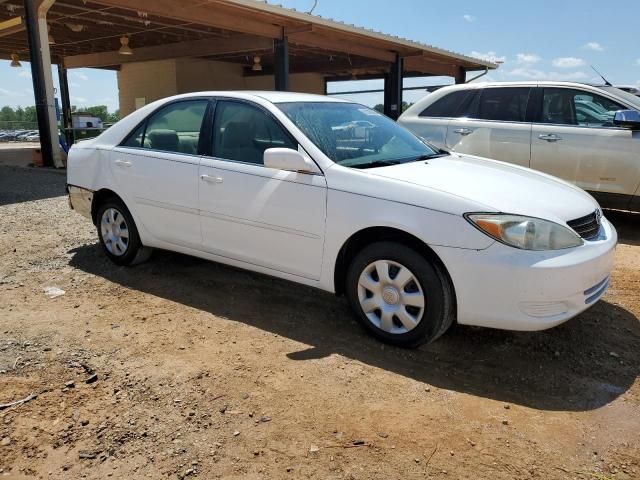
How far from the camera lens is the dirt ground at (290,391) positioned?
2.35 meters

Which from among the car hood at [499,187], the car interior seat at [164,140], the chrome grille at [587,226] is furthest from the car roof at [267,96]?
the chrome grille at [587,226]

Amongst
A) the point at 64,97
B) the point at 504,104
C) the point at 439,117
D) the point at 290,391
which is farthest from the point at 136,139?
the point at 64,97

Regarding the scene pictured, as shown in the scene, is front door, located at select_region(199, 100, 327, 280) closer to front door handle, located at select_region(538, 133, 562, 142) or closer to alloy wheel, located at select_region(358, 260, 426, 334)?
alloy wheel, located at select_region(358, 260, 426, 334)

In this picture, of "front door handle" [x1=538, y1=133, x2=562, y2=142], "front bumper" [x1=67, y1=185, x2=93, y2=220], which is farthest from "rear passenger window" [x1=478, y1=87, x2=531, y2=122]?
"front bumper" [x1=67, y1=185, x2=93, y2=220]

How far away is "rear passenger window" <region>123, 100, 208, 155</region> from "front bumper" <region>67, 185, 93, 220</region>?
0.68 metres

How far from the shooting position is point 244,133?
13.3 ft

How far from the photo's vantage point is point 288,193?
11.9 feet

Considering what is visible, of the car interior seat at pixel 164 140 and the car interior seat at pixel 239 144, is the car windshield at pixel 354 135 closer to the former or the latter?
the car interior seat at pixel 239 144

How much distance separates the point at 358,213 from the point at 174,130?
2.03m

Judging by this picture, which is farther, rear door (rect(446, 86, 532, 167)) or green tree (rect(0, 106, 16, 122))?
green tree (rect(0, 106, 16, 122))

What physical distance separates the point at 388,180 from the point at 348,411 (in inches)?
55.0

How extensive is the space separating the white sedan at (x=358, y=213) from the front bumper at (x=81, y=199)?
29cm

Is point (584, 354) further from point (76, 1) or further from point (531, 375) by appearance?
point (76, 1)

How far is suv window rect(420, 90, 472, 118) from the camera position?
694 cm
